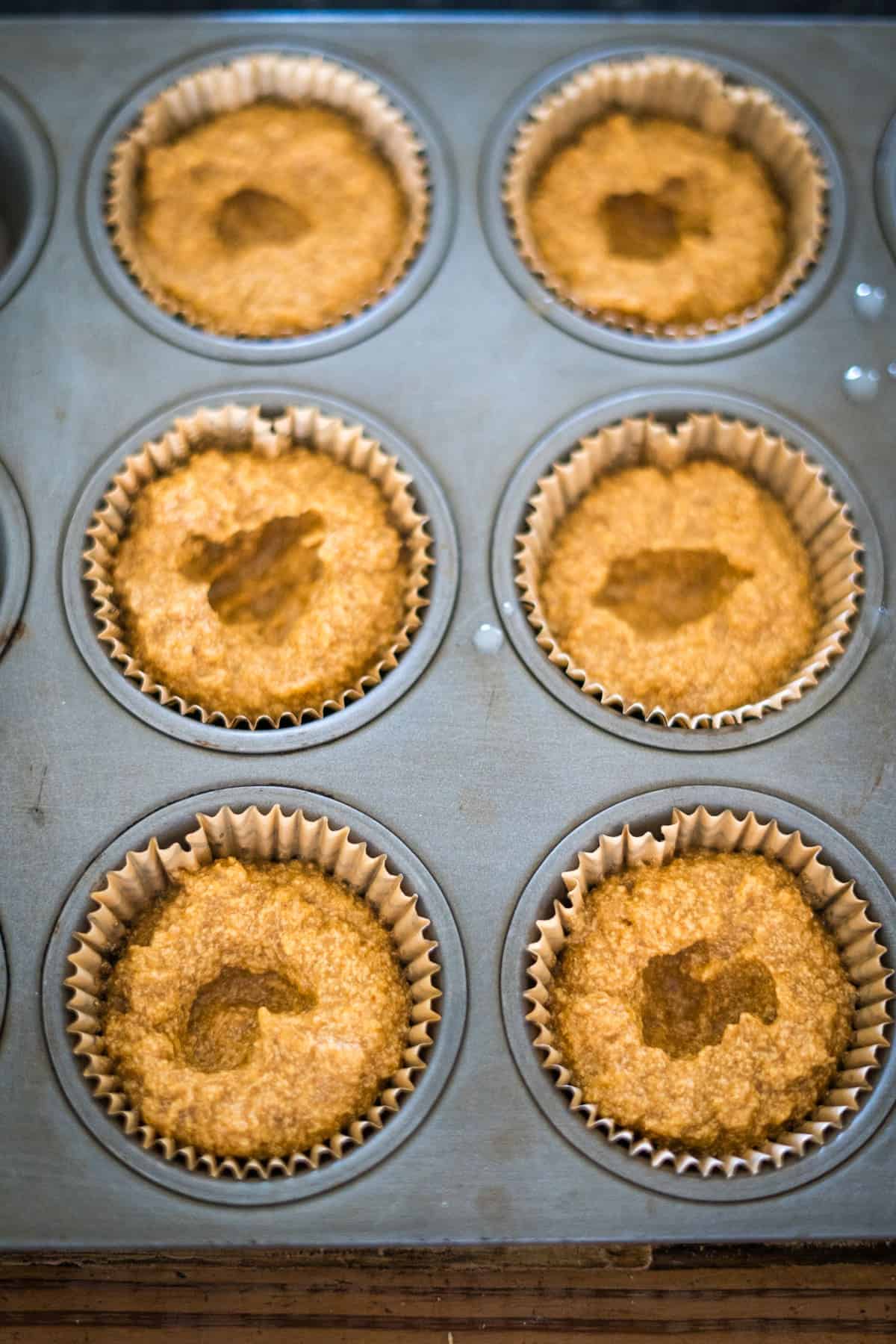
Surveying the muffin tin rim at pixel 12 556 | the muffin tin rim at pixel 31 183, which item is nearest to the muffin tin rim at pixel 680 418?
the muffin tin rim at pixel 12 556

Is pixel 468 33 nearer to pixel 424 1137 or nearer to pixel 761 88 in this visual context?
pixel 761 88

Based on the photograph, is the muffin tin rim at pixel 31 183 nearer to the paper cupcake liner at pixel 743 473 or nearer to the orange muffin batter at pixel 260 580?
the orange muffin batter at pixel 260 580

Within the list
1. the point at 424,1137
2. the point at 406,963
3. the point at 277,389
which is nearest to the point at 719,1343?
the point at 424,1137

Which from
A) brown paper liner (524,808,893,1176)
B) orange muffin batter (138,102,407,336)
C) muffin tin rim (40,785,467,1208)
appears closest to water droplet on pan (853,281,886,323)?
orange muffin batter (138,102,407,336)

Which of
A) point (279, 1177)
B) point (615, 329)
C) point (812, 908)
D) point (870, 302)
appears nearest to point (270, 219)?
point (615, 329)

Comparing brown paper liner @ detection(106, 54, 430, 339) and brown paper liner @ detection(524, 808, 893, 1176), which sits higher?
brown paper liner @ detection(106, 54, 430, 339)

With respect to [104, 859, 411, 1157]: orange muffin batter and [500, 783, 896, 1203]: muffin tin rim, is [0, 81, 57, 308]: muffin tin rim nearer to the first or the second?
[104, 859, 411, 1157]: orange muffin batter
